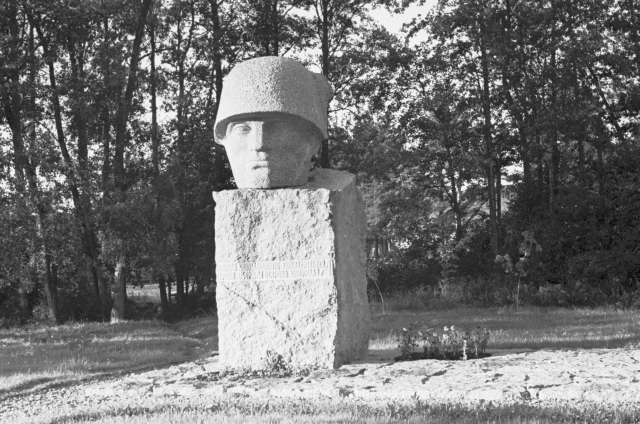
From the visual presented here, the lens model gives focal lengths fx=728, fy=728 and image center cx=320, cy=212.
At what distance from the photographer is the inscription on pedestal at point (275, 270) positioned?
278 inches

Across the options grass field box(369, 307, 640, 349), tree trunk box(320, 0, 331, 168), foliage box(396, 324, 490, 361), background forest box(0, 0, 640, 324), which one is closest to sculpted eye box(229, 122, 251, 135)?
foliage box(396, 324, 490, 361)

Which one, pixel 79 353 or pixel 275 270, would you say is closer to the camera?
pixel 275 270

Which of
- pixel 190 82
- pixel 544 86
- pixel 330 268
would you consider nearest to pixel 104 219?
pixel 190 82

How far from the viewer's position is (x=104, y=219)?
54.5ft

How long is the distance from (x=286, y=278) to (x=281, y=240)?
1.24 feet

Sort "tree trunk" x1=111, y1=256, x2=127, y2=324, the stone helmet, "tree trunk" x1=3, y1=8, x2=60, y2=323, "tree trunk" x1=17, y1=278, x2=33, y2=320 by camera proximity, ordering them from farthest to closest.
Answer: "tree trunk" x1=17, y1=278, x2=33, y2=320
"tree trunk" x1=111, y1=256, x2=127, y2=324
"tree trunk" x1=3, y1=8, x2=60, y2=323
the stone helmet

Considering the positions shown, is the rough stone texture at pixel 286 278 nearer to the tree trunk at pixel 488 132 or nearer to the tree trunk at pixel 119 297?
the tree trunk at pixel 119 297

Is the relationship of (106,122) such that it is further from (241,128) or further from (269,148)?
(269,148)

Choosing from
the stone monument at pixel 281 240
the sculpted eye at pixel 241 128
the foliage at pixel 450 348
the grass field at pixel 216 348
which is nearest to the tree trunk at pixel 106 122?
the grass field at pixel 216 348

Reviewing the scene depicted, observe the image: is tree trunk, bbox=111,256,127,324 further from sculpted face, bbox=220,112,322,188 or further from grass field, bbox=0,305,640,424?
sculpted face, bbox=220,112,322,188

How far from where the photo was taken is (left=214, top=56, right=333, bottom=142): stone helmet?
23.8 ft

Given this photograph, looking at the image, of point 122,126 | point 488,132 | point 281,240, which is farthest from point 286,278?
point 488,132

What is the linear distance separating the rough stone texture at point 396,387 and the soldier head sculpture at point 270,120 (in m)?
2.06

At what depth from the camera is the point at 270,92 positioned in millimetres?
7266
